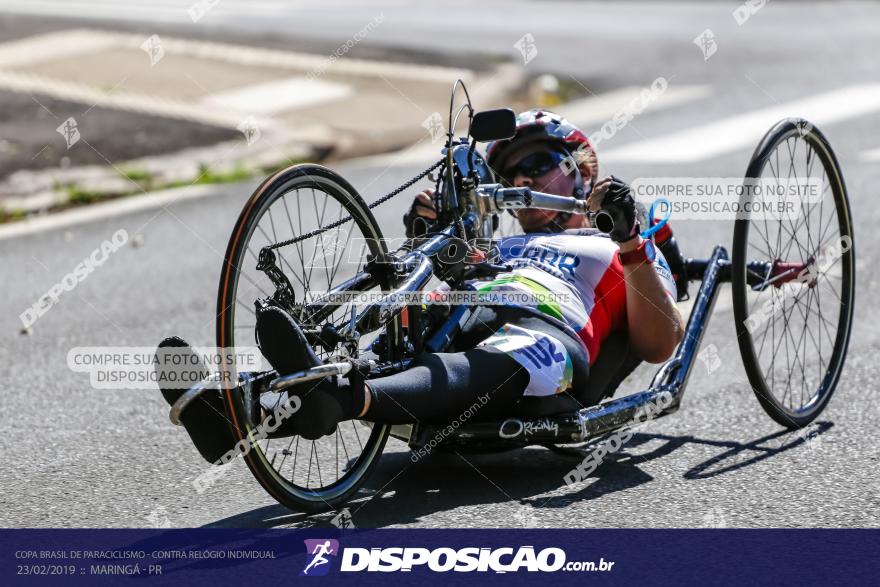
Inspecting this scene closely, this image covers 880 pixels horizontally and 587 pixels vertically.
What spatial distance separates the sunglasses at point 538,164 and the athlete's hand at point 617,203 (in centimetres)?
71

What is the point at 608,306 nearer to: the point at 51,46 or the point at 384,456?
the point at 384,456

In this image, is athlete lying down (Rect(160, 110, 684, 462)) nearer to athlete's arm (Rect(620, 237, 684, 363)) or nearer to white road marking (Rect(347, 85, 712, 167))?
athlete's arm (Rect(620, 237, 684, 363))

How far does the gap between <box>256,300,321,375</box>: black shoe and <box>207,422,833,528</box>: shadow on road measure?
0.61 metres

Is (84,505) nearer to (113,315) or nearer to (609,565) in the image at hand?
(609,565)

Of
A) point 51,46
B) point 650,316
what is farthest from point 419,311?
point 51,46

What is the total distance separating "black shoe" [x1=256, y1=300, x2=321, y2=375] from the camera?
4.23 meters

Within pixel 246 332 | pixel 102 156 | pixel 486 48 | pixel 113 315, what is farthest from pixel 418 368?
pixel 486 48

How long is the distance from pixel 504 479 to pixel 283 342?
48.1 inches

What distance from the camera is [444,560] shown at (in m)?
4.29

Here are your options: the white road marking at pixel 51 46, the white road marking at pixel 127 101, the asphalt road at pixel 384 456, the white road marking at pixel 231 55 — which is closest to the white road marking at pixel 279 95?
the white road marking at pixel 127 101

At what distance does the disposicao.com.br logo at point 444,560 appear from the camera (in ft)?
13.9

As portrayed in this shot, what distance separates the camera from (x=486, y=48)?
1620cm

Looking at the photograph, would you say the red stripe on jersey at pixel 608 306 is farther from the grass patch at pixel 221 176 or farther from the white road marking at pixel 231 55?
the white road marking at pixel 231 55

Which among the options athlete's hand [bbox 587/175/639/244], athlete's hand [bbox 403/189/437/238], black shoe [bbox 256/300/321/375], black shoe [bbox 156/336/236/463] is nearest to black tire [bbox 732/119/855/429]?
athlete's hand [bbox 587/175/639/244]
